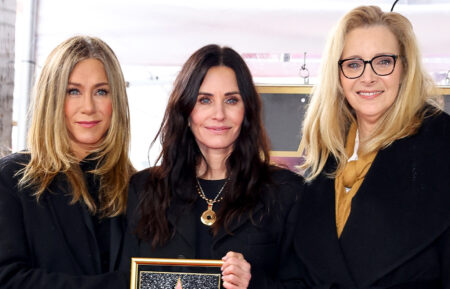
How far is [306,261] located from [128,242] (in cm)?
85

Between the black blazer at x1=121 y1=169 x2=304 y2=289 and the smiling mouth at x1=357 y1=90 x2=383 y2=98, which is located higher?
the smiling mouth at x1=357 y1=90 x2=383 y2=98

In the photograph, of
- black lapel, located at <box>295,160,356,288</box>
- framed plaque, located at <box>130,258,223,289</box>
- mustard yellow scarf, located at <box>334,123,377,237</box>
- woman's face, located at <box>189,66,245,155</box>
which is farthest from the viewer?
woman's face, located at <box>189,66,245,155</box>

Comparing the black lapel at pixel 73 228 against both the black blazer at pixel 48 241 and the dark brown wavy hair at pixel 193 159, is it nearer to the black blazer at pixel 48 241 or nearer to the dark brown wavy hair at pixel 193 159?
the black blazer at pixel 48 241

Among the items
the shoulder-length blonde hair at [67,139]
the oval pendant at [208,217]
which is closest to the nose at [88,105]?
the shoulder-length blonde hair at [67,139]

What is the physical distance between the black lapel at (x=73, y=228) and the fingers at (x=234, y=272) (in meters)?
0.69

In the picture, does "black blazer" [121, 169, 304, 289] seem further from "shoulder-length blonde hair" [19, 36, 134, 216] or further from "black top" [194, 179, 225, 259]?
"shoulder-length blonde hair" [19, 36, 134, 216]

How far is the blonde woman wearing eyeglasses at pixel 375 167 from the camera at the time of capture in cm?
250

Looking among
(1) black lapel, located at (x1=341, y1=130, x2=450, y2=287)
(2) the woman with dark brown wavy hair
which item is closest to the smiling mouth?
(1) black lapel, located at (x1=341, y1=130, x2=450, y2=287)

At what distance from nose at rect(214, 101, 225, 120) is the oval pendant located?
45 cm

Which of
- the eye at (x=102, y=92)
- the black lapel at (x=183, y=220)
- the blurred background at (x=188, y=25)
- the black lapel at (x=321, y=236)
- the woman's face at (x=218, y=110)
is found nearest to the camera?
the black lapel at (x=321, y=236)

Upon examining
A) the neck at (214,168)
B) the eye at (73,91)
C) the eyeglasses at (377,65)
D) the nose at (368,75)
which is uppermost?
the eyeglasses at (377,65)

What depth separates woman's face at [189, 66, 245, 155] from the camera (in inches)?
116

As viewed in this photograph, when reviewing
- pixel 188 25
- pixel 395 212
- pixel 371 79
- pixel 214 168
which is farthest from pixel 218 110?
pixel 188 25

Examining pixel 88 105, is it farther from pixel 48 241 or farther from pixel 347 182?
pixel 347 182
